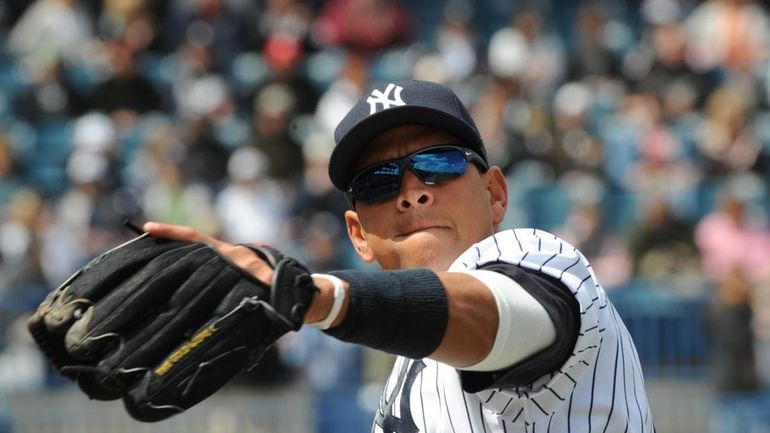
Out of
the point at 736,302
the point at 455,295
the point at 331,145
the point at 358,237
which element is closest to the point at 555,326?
the point at 455,295

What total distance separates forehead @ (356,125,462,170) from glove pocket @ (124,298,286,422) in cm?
95

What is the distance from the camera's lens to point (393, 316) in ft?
7.93

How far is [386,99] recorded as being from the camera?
125 inches

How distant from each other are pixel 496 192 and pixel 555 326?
0.97m

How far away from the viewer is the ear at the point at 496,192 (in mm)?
3396

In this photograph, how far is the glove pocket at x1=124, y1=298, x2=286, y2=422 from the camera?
7.57ft

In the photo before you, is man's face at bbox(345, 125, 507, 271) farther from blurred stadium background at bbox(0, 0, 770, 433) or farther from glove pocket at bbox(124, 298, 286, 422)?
blurred stadium background at bbox(0, 0, 770, 433)

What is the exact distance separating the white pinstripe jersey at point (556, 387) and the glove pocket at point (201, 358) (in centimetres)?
54

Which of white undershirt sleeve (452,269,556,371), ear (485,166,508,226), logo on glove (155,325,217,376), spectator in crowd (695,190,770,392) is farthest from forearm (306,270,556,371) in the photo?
spectator in crowd (695,190,770,392)

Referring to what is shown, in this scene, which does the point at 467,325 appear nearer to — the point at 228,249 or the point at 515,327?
the point at 515,327

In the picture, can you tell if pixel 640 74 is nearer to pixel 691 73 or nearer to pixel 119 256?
pixel 691 73

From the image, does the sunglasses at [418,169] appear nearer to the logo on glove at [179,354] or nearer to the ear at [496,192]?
the ear at [496,192]

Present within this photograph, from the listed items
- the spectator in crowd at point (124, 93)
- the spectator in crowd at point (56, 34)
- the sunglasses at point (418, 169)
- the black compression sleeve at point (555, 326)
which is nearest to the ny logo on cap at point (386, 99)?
the sunglasses at point (418, 169)

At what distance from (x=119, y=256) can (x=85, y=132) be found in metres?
10.3
